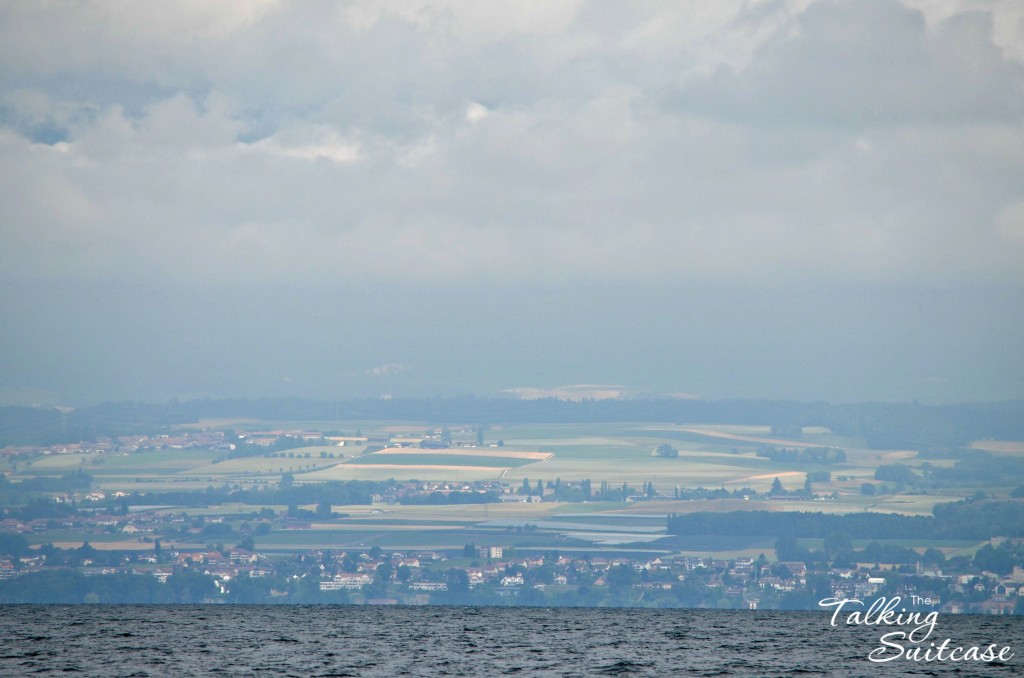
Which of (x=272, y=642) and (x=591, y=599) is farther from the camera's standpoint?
(x=591, y=599)

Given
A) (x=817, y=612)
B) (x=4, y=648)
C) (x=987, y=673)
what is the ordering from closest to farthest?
1. (x=987, y=673)
2. (x=4, y=648)
3. (x=817, y=612)

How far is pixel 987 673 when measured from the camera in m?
90.1

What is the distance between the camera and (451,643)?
368ft

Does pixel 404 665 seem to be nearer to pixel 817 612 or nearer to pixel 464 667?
pixel 464 667

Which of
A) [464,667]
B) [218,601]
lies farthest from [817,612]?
[464,667]

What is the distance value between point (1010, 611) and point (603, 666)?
378 ft

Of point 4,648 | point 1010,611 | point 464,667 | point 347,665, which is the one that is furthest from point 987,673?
point 1010,611

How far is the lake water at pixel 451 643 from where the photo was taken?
9062cm

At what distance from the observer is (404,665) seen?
92938 millimetres

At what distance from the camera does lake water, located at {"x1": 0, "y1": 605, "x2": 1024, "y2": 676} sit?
297ft

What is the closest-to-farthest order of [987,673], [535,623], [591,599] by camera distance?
[987,673] < [535,623] < [591,599]

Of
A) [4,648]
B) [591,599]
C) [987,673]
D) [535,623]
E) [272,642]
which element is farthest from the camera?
[591,599]

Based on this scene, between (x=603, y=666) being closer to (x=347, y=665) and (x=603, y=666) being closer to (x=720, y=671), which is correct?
(x=720, y=671)

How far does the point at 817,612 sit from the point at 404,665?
104 m
